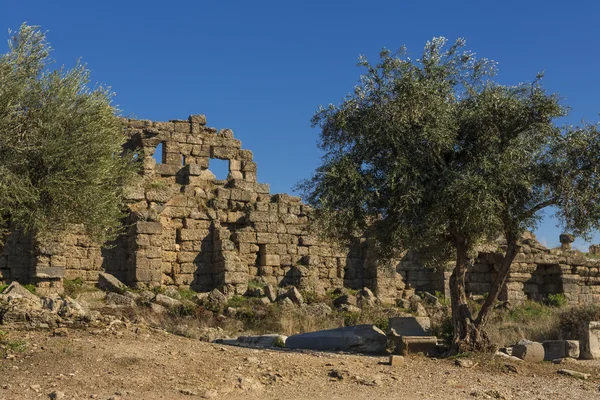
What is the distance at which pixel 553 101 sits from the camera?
16.5m

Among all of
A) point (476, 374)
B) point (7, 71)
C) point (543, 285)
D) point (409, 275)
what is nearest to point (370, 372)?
point (476, 374)

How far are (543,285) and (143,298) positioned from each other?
16.0m

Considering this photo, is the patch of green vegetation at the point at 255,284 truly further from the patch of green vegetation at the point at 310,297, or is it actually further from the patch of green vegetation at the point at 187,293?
the patch of green vegetation at the point at 187,293

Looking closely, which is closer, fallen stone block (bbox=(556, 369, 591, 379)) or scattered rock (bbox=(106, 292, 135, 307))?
fallen stone block (bbox=(556, 369, 591, 379))

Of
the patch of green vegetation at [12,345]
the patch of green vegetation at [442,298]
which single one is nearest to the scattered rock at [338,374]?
the patch of green vegetation at [12,345]

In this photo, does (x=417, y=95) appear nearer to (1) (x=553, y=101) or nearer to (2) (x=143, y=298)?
(1) (x=553, y=101)

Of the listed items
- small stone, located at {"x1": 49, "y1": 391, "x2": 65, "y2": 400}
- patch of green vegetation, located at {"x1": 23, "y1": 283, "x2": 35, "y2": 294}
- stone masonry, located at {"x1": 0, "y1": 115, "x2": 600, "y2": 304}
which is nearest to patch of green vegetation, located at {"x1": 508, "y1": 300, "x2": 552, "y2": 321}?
stone masonry, located at {"x1": 0, "y1": 115, "x2": 600, "y2": 304}

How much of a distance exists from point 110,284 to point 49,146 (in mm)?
8504

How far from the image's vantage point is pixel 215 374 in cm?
1281

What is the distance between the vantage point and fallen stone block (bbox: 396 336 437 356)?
16.7 m

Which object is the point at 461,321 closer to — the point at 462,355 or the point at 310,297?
the point at 462,355

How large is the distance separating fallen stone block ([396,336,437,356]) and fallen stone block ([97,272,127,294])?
30.3 feet

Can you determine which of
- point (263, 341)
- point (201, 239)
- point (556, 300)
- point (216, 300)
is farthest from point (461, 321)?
point (556, 300)

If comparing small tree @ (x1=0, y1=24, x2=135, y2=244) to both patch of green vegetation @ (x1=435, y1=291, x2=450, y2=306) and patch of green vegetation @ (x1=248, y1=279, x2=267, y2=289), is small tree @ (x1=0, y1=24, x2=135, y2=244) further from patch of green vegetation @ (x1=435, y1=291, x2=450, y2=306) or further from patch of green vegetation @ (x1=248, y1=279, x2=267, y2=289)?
patch of green vegetation @ (x1=435, y1=291, x2=450, y2=306)
